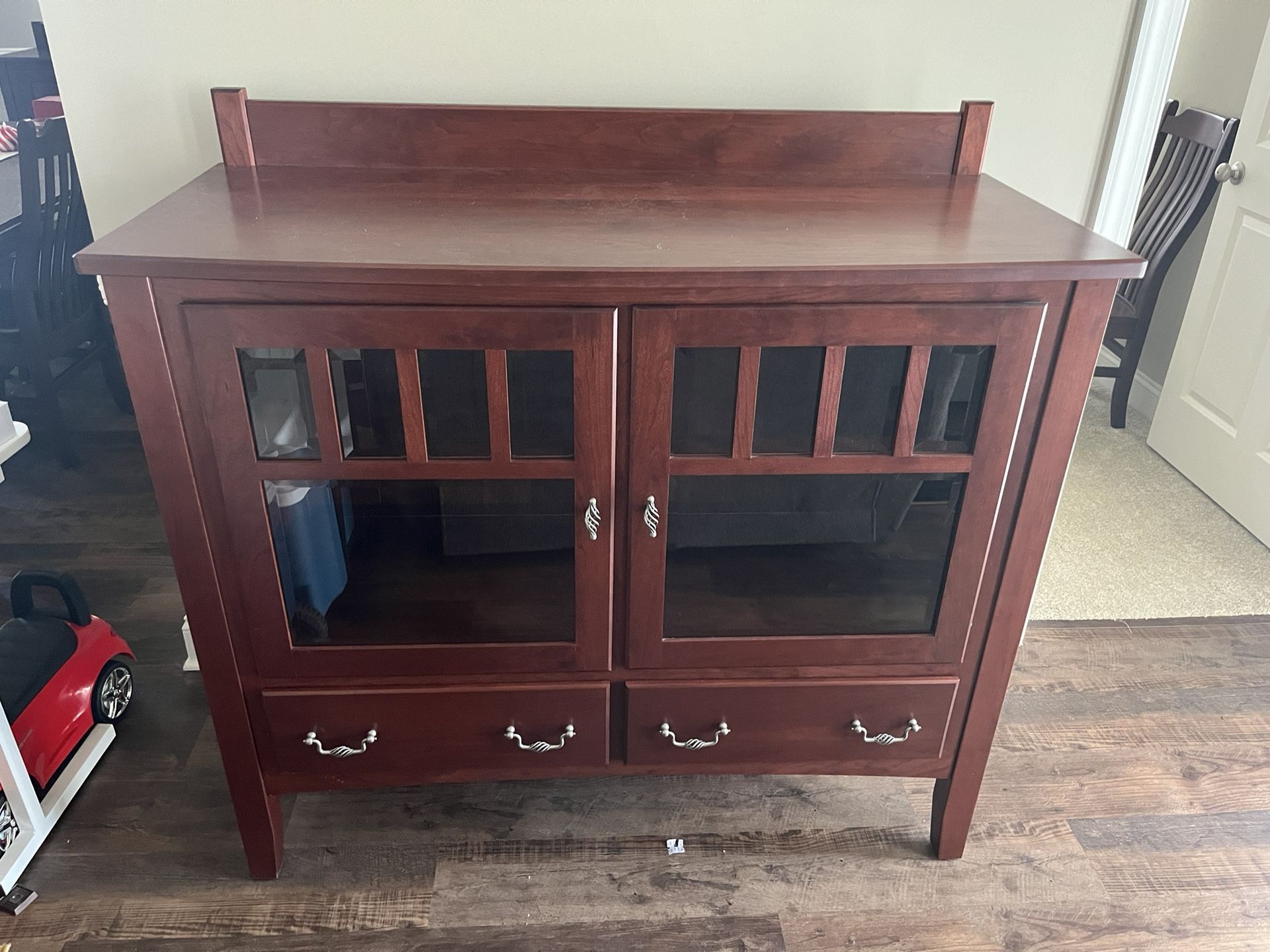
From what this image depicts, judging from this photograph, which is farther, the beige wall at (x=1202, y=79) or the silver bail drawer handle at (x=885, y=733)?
the beige wall at (x=1202, y=79)

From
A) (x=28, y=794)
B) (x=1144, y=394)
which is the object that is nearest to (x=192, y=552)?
(x=28, y=794)

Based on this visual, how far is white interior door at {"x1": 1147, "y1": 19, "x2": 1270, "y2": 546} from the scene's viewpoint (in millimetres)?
2145

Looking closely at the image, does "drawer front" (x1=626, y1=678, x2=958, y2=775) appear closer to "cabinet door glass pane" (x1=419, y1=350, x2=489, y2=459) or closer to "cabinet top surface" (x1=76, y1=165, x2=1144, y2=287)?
"cabinet door glass pane" (x1=419, y1=350, x2=489, y2=459)

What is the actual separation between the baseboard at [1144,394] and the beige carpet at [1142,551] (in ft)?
0.96

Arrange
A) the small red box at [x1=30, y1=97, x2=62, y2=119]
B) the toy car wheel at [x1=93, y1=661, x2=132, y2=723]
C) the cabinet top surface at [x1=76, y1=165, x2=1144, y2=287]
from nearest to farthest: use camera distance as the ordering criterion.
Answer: the cabinet top surface at [x1=76, y1=165, x2=1144, y2=287], the toy car wheel at [x1=93, y1=661, x2=132, y2=723], the small red box at [x1=30, y1=97, x2=62, y2=119]

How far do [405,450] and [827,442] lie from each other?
49cm

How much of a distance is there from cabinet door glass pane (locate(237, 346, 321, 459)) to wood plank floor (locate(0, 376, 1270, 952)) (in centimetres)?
70

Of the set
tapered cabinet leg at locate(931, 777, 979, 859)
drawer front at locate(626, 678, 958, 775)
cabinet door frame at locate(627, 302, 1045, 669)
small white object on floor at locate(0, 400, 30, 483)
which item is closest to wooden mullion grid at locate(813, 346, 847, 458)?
cabinet door frame at locate(627, 302, 1045, 669)

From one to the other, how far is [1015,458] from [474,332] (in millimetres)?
659

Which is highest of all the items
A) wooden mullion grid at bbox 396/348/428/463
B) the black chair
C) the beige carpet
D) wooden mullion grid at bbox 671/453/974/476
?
wooden mullion grid at bbox 396/348/428/463

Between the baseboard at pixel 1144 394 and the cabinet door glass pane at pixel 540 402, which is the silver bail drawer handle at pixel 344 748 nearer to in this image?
the cabinet door glass pane at pixel 540 402

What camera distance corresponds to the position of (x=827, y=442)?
3.50ft

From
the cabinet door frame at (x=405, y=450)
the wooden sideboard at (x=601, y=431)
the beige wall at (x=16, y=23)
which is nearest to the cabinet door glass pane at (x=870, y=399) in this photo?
the wooden sideboard at (x=601, y=431)

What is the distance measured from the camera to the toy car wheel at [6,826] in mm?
1303
